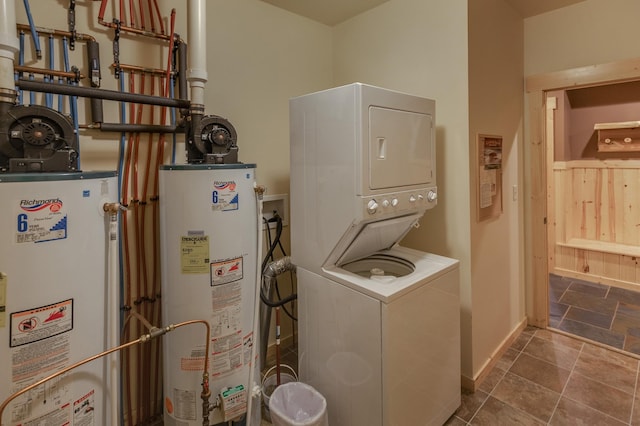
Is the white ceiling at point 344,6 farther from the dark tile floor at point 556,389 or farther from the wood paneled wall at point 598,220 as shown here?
the dark tile floor at point 556,389

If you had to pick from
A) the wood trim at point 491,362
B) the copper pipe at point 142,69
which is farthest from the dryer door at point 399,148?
the wood trim at point 491,362

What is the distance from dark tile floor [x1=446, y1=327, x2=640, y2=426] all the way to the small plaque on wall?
110cm

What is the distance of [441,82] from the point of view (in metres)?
2.12

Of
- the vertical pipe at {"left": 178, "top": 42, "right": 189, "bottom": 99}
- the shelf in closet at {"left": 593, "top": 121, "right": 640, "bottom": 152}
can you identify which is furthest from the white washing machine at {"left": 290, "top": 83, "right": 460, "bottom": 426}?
the shelf in closet at {"left": 593, "top": 121, "right": 640, "bottom": 152}

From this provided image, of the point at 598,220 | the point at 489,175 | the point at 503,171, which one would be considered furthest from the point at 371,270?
the point at 598,220

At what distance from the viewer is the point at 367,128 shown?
1.51 meters

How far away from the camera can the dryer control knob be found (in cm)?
154

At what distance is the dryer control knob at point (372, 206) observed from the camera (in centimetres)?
154

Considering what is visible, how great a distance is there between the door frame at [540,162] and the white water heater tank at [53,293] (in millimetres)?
2976

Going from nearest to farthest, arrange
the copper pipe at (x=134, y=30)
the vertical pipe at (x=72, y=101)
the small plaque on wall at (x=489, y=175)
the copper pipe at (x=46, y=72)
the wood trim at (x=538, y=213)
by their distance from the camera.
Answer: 1. the copper pipe at (x=46, y=72)
2. the vertical pipe at (x=72, y=101)
3. the copper pipe at (x=134, y=30)
4. the small plaque on wall at (x=489, y=175)
5. the wood trim at (x=538, y=213)

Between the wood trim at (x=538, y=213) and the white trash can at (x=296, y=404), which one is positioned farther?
the wood trim at (x=538, y=213)

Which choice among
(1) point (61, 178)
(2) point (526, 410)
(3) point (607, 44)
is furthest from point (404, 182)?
(3) point (607, 44)

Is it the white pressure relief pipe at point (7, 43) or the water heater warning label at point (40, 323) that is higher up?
the white pressure relief pipe at point (7, 43)

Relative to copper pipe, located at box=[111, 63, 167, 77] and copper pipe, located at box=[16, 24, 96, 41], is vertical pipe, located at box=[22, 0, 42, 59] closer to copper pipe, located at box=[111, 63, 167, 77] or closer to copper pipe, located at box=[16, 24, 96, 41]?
copper pipe, located at box=[16, 24, 96, 41]
